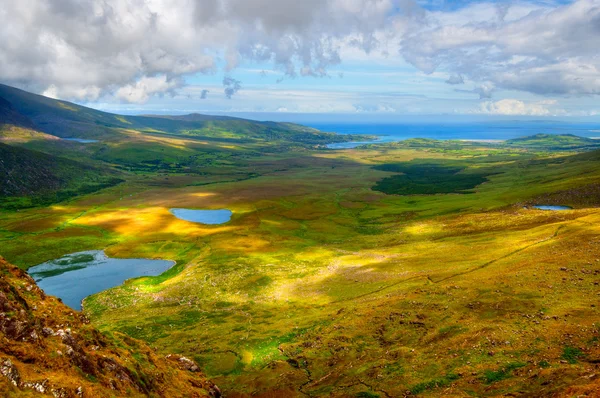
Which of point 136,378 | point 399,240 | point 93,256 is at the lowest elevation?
point 93,256

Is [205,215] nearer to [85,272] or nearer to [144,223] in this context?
[144,223]

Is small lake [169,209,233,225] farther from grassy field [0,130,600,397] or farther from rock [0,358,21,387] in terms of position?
rock [0,358,21,387]

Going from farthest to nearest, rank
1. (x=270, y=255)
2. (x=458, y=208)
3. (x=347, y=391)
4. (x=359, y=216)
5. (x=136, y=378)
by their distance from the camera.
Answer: (x=359, y=216) → (x=458, y=208) → (x=270, y=255) → (x=347, y=391) → (x=136, y=378)

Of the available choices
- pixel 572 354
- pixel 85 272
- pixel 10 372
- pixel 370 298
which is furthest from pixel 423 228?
pixel 10 372

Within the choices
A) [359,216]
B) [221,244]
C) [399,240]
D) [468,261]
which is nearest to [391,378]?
[468,261]

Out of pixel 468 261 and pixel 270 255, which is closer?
pixel 468 261

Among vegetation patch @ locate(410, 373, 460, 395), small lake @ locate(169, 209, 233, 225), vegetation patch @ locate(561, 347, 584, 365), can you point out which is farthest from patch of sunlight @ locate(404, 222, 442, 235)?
vegetation patch @ locate(410, 373, 460, 395)

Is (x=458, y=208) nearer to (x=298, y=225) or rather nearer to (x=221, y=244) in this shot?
(x=298, y=225)
